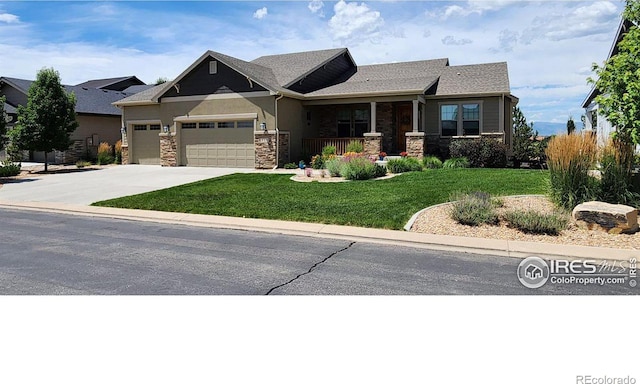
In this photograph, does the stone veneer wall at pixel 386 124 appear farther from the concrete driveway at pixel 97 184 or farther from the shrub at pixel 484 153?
the concrete driveway at pixel 97 184

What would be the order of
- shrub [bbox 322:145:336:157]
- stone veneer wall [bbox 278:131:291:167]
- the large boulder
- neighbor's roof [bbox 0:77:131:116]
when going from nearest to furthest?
the large boulder
shrub [bbox 322:145:336:157]
stone veneer wall [bbox 278:131:291:167]
neighbor's roof [bbox 0:77:131:116]

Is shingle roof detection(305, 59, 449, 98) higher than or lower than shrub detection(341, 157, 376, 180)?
higher

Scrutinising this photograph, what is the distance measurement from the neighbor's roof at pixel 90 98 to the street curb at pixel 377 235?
21.5m

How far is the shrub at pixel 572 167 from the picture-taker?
10094 millimetres

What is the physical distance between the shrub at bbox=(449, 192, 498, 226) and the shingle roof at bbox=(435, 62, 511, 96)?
13.3 meters

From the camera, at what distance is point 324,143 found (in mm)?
24219

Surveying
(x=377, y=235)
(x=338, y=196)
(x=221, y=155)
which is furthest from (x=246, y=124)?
(x=377, y=235)

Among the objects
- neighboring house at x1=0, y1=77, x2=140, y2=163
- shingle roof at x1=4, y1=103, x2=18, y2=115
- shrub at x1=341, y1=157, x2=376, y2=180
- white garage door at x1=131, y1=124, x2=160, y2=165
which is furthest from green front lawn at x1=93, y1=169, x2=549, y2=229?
shingle roof at x1=4, y1=103, x2=18, y2=115

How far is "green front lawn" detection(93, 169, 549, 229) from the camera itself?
1095 centimetres

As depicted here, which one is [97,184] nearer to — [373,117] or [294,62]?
[373,117]

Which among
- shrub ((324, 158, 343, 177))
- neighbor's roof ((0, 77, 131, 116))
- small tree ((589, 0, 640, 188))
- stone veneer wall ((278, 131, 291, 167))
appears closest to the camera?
small tree ((589, 0, 640, 188))

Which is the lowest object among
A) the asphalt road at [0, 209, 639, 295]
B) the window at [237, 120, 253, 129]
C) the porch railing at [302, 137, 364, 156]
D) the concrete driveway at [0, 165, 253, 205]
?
the asphalt road at [0, 209, 639, 295]

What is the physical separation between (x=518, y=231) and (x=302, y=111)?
17231 mm

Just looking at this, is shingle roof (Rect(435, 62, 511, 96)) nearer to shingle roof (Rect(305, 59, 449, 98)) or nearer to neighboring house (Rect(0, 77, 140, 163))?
shingle roof (Rect(305, 59, 449, 98))
